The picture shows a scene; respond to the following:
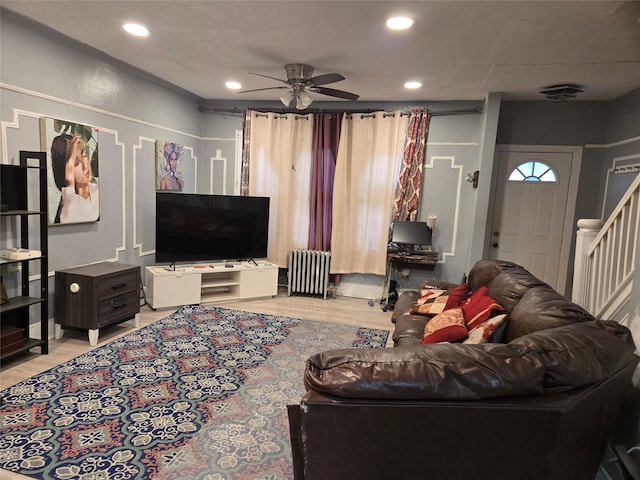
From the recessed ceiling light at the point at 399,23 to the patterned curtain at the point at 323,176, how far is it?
94.6 inches

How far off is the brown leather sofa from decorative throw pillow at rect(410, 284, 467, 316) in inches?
62.9

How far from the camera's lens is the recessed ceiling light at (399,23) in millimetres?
2611

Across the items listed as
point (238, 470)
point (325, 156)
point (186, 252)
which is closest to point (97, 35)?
point (186, 252)

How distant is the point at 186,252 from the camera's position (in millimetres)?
4645

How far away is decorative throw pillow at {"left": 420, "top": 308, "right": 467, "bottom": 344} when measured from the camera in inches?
91.2

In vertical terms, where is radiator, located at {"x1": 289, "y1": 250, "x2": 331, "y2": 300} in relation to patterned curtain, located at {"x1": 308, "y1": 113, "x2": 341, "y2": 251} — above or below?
below

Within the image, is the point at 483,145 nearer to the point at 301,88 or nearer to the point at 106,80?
the point at 301,88

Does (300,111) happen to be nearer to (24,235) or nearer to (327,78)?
(327,78)

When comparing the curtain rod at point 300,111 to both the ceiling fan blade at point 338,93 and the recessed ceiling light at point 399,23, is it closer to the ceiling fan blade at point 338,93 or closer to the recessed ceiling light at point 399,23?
the ceiling fan blade at point 338,93

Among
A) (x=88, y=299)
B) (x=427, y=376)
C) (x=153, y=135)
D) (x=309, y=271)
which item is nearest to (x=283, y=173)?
(x=309, y=271)

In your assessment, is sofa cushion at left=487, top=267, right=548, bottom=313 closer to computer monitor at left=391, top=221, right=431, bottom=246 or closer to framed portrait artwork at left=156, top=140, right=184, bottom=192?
computer monitor at left=391, top=221, right=431, bottom=246

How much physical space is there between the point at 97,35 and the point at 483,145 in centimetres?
392

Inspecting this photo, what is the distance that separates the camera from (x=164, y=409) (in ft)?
7.97

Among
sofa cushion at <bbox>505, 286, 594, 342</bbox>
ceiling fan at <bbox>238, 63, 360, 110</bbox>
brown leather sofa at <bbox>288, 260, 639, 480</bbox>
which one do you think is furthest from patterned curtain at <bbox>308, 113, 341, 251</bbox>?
brown leather sofa at <bbox>288, 260, 639, 480</bbox>
